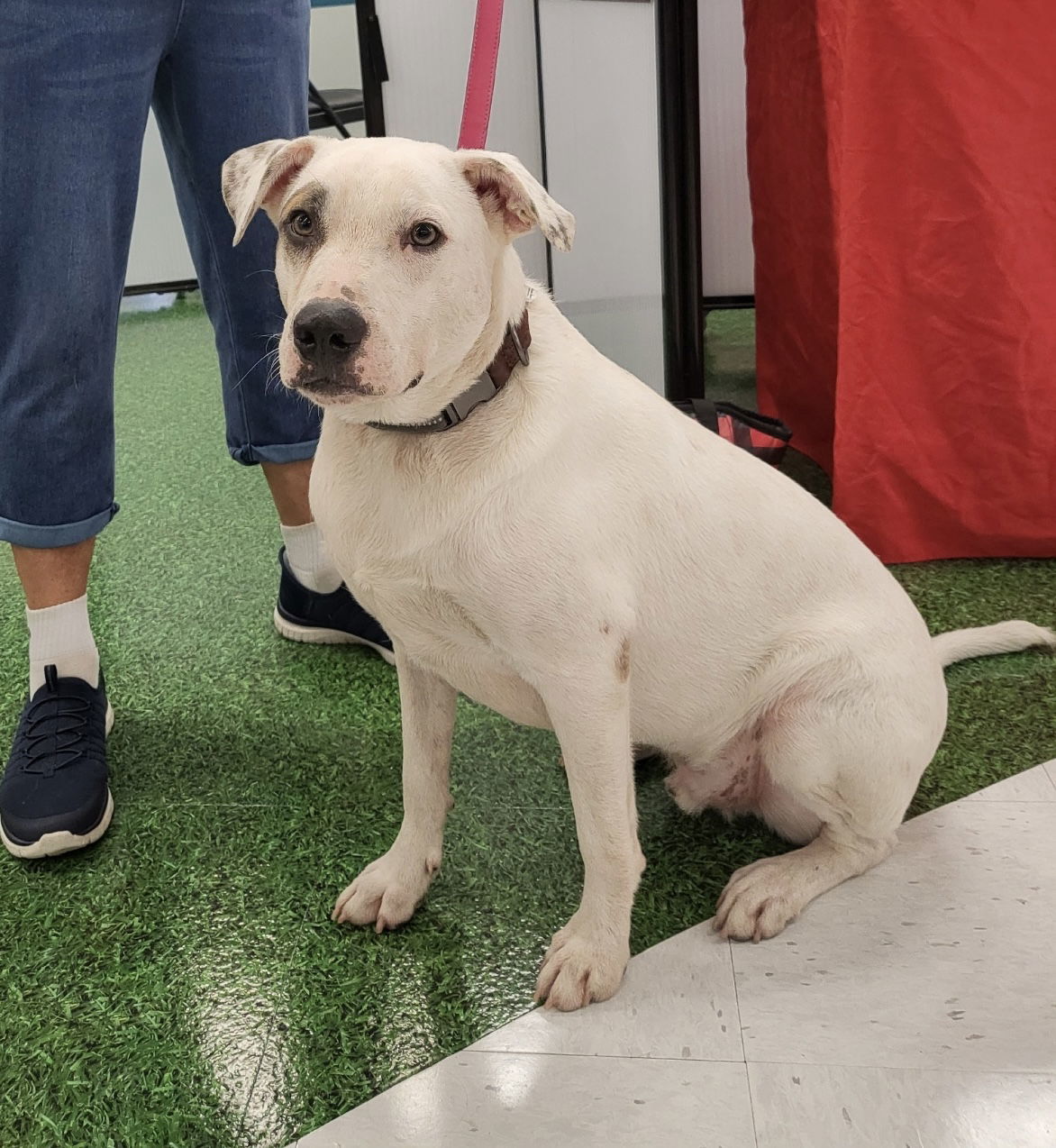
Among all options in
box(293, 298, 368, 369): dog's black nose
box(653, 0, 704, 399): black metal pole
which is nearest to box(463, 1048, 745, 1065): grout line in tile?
box(293, 298, 368, 369): dog's black nose

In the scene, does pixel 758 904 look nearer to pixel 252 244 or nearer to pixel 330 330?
pixel 330 330

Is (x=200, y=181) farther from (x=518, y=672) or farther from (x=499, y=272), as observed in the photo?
(x=518, y=672)

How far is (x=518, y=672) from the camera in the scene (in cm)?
111

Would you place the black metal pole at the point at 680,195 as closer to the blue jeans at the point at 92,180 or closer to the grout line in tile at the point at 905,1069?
the blue jeans at the point at 92,180

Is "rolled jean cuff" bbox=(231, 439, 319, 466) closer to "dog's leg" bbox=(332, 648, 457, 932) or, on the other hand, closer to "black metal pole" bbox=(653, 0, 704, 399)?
"dog's leg" bbox=(332, 648, 457, 932)

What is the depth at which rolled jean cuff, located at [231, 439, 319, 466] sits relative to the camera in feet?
5.83

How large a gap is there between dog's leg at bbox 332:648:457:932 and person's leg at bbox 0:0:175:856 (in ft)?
1.35

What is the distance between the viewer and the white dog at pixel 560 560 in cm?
100

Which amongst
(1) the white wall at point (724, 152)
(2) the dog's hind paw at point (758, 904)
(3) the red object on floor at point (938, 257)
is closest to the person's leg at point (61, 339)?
(2) the dog's hind paw at point (758, 904)

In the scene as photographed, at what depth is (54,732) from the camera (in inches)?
60.1

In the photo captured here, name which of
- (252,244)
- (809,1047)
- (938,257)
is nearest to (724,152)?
(938,257)

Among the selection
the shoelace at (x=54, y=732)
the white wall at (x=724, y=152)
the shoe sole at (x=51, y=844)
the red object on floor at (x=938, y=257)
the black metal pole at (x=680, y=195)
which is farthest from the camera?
the white wall at (x=724, y=152)

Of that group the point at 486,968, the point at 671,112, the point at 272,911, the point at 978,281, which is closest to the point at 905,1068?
the point at 486,968

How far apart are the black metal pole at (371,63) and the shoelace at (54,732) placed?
1789mm
